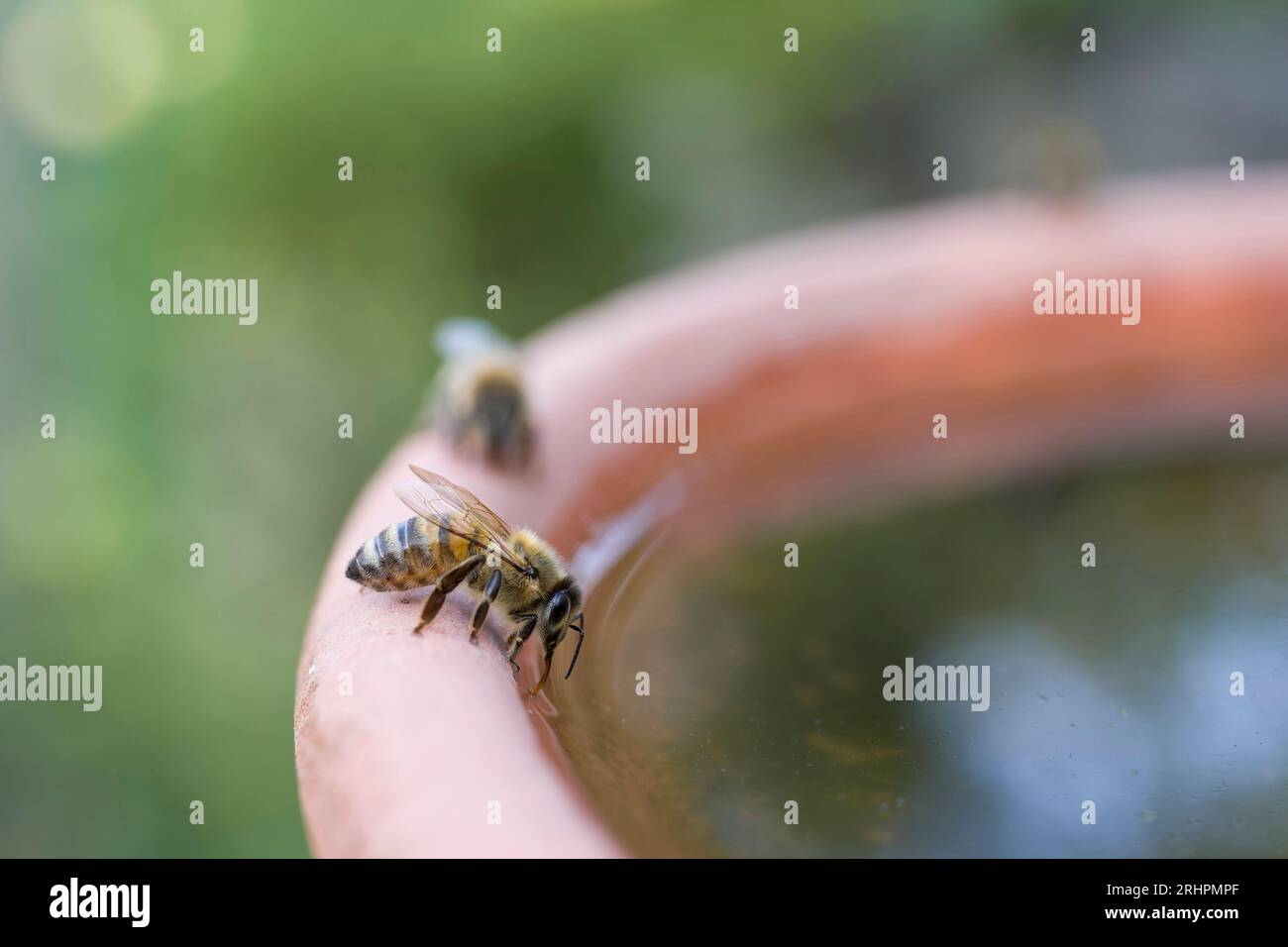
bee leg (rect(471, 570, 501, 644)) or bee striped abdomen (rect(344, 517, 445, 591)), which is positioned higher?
bee striped abdomen (rect(344, 517, 445, 591))

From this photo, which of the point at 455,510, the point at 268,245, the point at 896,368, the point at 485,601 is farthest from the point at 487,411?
the point at 268,245

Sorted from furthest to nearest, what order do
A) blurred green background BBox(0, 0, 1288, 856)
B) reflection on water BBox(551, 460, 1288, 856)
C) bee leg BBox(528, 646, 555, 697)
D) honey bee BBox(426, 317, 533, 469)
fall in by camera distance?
blurred green background BBox(0, 0, 1288, 856), honey bee BBox(426, 317, 533, 469), bee leg BBox(528, 646, 555, 697), reflection on water BBox(551, 460, 1288, 856)

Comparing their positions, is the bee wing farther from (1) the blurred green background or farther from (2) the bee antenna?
(1) the blurred green background

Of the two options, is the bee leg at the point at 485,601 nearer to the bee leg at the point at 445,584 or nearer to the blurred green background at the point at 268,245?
the bee leg at the point at 445,584

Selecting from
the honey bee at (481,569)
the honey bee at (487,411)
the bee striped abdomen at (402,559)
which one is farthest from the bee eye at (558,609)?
the honey bee at (487,411)

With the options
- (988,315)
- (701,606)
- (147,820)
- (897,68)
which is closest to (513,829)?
(701,606)

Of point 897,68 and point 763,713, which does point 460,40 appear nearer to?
point 897,68

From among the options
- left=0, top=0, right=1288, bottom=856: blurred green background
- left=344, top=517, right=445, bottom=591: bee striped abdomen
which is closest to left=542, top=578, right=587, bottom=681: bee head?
left=344, top=517, right=445, bottom=591: bee striped abdomen
